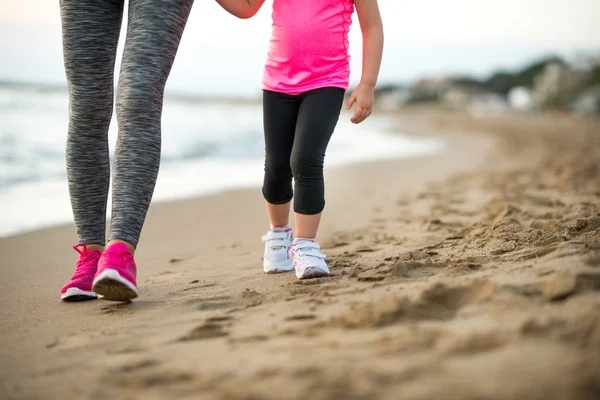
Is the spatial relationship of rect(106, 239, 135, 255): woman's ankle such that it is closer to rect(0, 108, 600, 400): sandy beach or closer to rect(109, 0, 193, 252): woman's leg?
rect(109, 0, 193, 252): woman's leg

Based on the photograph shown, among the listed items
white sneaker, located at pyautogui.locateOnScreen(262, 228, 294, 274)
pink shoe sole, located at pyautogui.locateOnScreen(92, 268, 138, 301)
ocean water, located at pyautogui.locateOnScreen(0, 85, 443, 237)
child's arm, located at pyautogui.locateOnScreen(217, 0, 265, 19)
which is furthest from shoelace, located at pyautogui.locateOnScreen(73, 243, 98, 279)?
ocean water, located at pyautogui.locateOnScreen(0, 85, 443, 237)

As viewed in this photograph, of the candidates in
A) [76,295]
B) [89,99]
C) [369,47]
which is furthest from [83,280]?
[369,47]

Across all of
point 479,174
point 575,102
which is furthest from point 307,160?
point 575,102

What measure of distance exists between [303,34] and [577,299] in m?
1.66

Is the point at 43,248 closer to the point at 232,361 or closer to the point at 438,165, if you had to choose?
the point at 232,361

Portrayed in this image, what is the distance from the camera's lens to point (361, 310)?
1.97 metres

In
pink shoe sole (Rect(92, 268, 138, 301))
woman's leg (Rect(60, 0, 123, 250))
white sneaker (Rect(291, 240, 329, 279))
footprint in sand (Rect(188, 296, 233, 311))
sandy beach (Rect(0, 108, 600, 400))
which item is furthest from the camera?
white sneaker (Rect(291, 240, 329, 279))

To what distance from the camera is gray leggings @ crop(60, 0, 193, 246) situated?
2324mm

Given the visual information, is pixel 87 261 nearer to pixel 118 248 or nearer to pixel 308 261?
pixel 118 248

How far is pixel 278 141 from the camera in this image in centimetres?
300

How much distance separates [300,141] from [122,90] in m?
0.79

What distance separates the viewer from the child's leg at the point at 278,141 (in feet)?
9.76

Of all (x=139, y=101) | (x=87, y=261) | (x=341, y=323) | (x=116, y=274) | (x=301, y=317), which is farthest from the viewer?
(x=87, y=261)

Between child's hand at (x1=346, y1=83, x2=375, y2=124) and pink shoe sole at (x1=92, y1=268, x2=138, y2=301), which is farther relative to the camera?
child's hand at (x1=346, y1=83, x2=375, y2=124)
